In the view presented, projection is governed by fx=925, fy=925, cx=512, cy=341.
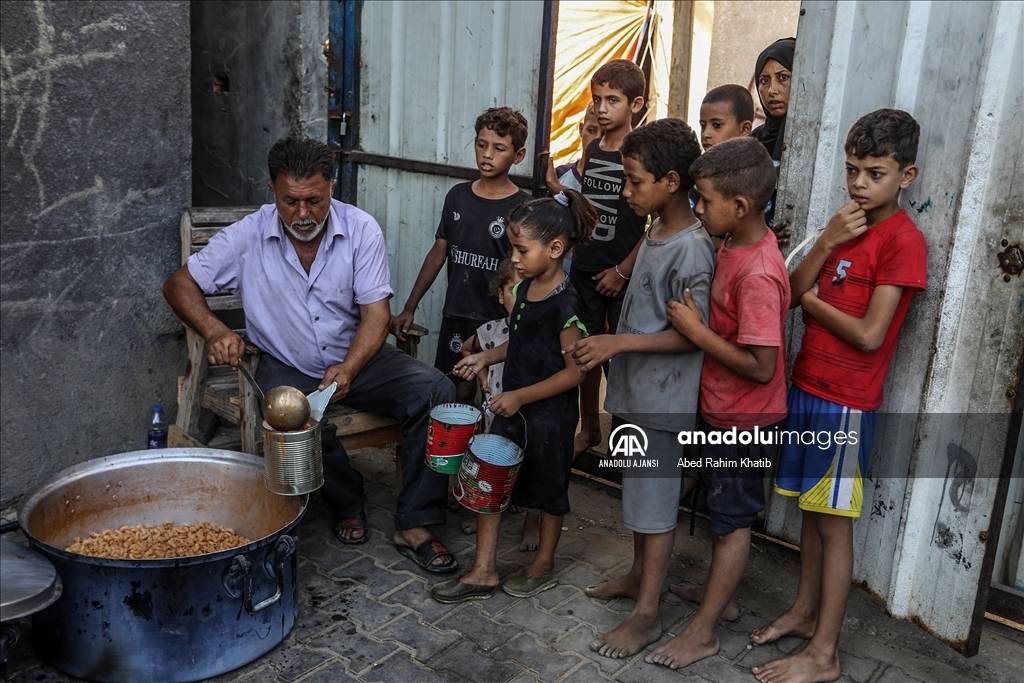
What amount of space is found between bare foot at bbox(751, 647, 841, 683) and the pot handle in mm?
1592

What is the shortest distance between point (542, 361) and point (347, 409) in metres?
1.02

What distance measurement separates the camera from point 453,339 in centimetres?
422

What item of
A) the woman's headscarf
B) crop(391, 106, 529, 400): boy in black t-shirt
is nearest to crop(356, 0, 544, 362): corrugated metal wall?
crop(391, 106, 529, 400): boy in black t-shirt

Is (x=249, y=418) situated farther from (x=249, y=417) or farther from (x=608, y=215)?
(x=608, y=215)

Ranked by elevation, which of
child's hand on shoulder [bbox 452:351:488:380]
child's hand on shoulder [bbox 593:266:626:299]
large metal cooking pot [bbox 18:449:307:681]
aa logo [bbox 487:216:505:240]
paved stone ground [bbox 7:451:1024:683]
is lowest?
paved stone ground [bbox 7:451:1024:683]

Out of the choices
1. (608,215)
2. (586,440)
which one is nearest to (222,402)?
(586,440)

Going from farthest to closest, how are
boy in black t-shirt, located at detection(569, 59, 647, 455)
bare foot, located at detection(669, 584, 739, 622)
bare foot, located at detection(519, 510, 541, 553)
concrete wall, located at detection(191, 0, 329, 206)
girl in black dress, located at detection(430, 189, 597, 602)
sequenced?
concrete wall, located at detection(191, 0, 329, 206) < boy in black t-shirt, located at detection(569, 59, 647, 455) < bare foot, located at detection(519, 510, 541, 553) < bare foot, located at detection(669, 584, 739, 622) < girl in black dress, located at detection(430, 189, 597, 602)

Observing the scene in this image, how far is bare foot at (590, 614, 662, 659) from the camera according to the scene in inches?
124

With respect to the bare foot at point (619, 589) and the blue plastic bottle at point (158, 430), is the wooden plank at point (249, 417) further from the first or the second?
the bare foot at point (619, 589)

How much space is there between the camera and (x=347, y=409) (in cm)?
389

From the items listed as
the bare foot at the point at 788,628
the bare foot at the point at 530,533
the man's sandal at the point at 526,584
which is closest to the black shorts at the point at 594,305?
the bare foot at the point at 530,533

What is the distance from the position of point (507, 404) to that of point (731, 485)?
80cm

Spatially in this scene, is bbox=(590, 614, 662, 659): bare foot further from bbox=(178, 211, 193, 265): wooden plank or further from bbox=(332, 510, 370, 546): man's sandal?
bbox=(178, 211, 193, 265): wooden plank

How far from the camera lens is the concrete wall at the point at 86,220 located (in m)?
3.90
